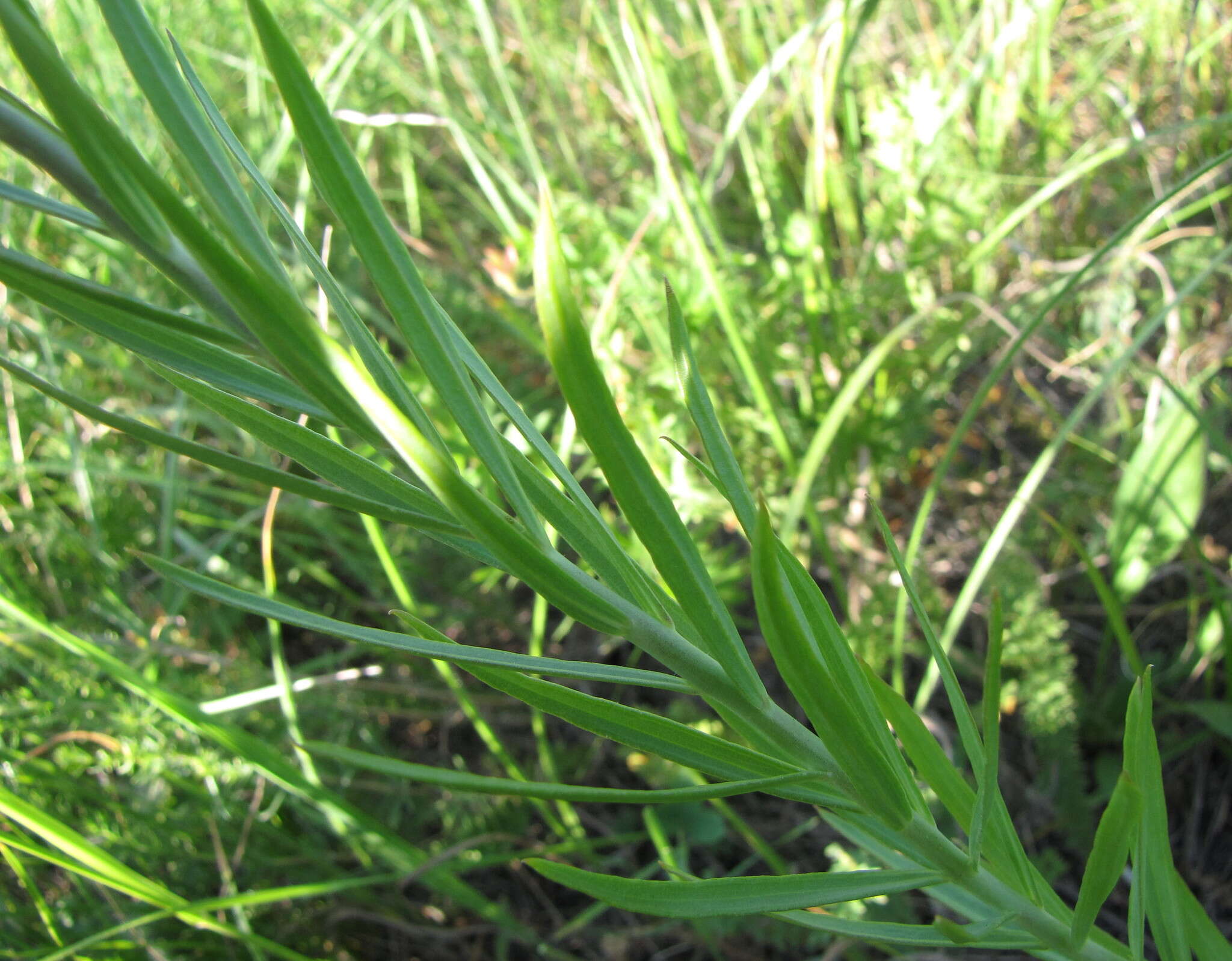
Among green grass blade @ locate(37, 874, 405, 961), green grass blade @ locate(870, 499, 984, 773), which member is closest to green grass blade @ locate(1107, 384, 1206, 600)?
green grass blade @ locate(870, 499, 984, 773)

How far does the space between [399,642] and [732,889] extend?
0.67ft

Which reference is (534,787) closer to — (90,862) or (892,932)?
(892,932)

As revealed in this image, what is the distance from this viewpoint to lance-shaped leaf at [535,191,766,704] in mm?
317

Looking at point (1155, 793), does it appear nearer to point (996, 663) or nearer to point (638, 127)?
point (996, 663)

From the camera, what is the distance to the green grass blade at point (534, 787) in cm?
35

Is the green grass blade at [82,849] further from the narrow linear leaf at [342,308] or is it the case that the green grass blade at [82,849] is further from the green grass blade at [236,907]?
the narrow linear leaf at [342,308]

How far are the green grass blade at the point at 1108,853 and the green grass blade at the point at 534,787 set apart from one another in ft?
0.47

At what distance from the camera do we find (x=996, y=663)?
46 cm

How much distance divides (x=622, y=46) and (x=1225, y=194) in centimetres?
104

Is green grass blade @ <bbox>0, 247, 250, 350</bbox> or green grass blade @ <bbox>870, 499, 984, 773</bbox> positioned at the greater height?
green grass blade @ <bbox>0, 247, 250, 350</bbox>

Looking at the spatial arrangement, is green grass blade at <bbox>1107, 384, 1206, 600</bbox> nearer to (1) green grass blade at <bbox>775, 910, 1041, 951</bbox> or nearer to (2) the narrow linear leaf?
(1) green grass blade at <bbox>775, 910, 1041, 951</bbox>

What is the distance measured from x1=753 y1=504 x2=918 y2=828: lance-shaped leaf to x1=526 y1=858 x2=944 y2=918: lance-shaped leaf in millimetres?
44

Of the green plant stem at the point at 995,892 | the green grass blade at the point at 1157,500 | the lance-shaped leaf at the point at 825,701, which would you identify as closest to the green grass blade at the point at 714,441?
the lance-shaped leaf at the point at 825,701

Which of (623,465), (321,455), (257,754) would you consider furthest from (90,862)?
(623,465)
